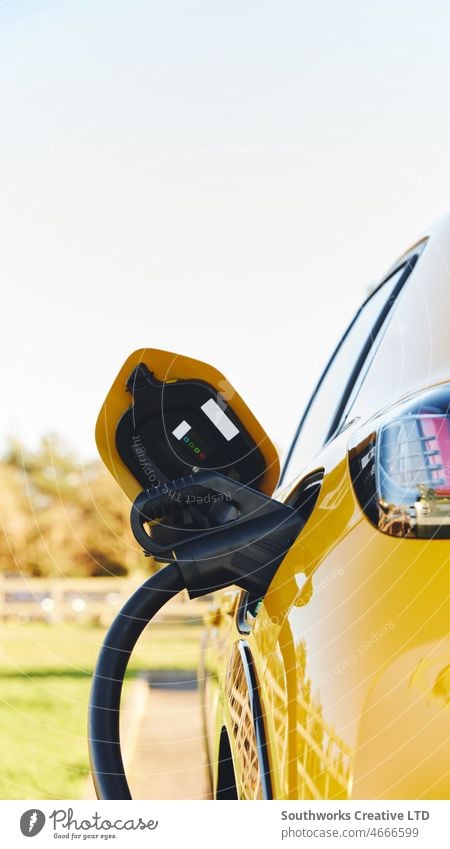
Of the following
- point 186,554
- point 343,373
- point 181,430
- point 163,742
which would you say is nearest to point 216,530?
point 186,554

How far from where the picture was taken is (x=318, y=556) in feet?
4.82

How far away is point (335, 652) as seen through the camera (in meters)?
1.34

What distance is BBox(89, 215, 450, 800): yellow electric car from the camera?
1.28 metres

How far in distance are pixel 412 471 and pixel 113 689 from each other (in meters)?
0.90

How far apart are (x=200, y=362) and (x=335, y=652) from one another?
0.71 metres

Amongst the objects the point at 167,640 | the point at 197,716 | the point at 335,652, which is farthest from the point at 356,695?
the point at 167,640

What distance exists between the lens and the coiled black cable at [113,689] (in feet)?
6.07

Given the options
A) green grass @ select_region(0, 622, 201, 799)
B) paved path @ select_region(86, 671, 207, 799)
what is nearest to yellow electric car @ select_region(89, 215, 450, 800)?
green grass @ select_region(0, 622, 201, 799)

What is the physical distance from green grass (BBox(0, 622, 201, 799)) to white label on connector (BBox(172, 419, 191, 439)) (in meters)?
1.00

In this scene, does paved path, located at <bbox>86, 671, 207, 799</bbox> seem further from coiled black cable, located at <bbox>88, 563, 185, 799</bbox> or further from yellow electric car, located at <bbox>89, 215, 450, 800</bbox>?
yellow electric car, located at <bbox>89, 215, 450, 800</bbox>

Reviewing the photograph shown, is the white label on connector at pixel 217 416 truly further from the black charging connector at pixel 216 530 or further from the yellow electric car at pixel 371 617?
the yellow electric car at pixel 371 617

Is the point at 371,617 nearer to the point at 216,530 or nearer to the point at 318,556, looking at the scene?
the point at 318,556

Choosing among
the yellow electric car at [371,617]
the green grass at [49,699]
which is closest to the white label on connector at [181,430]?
the yellow electric car at [371,617]
